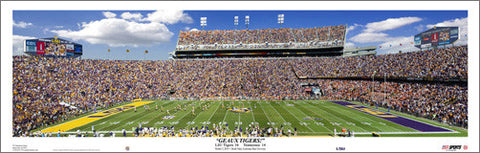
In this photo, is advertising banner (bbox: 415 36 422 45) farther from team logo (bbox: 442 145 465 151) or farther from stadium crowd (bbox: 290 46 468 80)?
team logo (bbox: 442 145 465 151)

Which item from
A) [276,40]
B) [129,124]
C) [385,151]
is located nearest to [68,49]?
[129,124]

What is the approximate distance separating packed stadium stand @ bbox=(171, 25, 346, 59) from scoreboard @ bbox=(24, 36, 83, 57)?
24915mm

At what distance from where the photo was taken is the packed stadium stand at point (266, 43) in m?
57.6

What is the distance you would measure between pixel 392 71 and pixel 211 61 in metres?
37.3

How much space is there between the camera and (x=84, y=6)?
11312 millimetres

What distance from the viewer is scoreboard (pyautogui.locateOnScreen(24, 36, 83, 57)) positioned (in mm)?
36438

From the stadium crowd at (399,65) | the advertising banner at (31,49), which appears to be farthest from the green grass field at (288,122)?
the advertising banner at (31,49)

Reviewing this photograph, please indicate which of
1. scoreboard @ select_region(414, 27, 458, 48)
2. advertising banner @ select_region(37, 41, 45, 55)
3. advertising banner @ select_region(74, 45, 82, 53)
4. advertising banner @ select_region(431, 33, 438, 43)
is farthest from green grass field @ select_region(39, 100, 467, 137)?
advertising banner @ select_region(74, 45, 82, 53)

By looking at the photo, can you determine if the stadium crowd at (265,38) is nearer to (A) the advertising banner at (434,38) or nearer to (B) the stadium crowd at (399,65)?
(B) the stadium crowd at (399,65)

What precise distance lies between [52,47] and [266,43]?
47630 millimetres

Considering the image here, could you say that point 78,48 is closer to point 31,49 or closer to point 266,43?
point 31,49

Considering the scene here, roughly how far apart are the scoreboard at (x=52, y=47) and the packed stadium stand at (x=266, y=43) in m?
24.9

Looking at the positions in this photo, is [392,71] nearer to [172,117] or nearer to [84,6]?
[172,117]

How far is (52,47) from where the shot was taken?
127 feet
